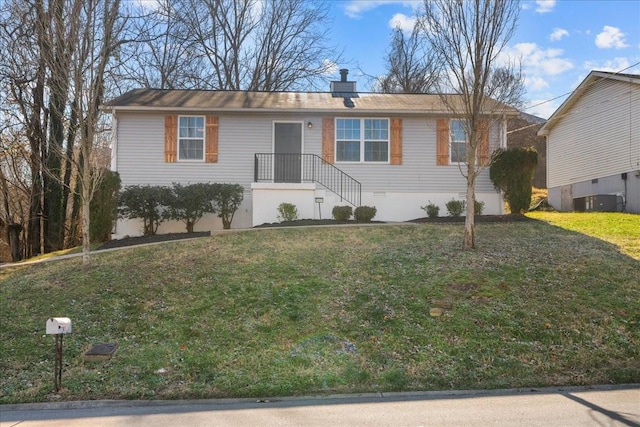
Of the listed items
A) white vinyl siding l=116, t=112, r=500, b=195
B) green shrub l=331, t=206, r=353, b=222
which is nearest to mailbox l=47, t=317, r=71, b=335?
green shrub l=331, t=206, r=353, b=222

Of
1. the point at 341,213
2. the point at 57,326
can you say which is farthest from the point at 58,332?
the point at 341,213

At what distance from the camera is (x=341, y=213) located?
546 inches

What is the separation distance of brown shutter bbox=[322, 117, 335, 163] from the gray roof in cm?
42

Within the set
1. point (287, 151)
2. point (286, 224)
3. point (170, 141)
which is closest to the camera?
point (286, 224)

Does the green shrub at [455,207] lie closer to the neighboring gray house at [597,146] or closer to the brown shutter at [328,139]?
the brown shutter at [328,139]

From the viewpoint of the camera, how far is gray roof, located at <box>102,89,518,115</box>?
14906mm

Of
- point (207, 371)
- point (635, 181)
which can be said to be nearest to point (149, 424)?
point (207, 371)

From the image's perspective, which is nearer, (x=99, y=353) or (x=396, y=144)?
(x=99, y=353)

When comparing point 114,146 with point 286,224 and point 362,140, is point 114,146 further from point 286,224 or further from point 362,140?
point 362,140

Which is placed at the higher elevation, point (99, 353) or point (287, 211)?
point (287, 211)

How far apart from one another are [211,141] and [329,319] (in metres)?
9.82

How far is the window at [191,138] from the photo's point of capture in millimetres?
15242

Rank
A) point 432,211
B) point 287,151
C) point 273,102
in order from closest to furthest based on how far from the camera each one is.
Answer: point 432,211 → point 287,151 → point 273,102

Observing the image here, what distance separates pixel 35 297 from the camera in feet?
27.2
